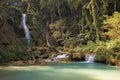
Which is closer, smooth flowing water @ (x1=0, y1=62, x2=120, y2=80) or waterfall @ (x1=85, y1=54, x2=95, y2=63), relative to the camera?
smooth flowing water @ (x1=0, y1=62, x2=120, y2=80)

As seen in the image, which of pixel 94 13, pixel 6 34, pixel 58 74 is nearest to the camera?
pixel 58 74

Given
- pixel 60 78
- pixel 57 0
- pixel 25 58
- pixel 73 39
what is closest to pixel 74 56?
pixel 25 58

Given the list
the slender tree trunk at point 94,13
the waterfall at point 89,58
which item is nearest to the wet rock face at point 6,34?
the waterfall at point 89,58

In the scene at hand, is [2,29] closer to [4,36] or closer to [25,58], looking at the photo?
[4,36]

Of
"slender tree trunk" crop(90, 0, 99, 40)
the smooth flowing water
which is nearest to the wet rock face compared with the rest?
"slender tree trunk" crop(90, 0, 99, 40)

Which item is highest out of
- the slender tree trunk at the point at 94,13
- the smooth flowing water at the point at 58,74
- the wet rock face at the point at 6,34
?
the slender tree trunk at the point at 94,13

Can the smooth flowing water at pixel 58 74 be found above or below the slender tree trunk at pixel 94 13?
below

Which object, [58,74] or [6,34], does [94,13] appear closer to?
[6,34]

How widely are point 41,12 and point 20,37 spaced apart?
7.48 meters

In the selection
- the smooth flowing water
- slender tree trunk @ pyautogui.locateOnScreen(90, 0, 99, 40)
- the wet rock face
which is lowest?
the smooth flowing water

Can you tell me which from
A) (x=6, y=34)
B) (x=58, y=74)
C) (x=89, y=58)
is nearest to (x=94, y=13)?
(x=89, y=58)

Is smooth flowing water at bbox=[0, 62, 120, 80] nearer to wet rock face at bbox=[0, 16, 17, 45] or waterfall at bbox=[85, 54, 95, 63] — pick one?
waterfall at bbox=[85, 54, 95, 63]

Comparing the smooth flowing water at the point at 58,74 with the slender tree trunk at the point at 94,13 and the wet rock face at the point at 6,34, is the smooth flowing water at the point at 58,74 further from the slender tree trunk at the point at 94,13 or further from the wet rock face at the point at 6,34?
the slender tree trunk at the point at 94,13

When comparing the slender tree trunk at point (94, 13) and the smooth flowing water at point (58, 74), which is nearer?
the smooth flowing water at point (58, 74)
